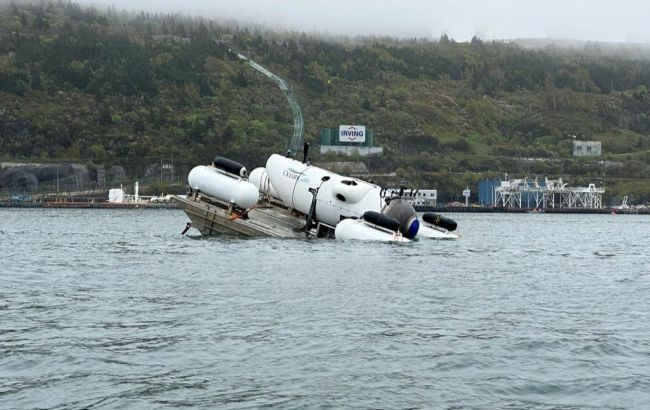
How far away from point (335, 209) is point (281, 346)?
98.7ft

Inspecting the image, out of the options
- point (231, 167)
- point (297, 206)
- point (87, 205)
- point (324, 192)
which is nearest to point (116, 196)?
point (87, 205)

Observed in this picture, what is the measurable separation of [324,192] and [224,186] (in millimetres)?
4926

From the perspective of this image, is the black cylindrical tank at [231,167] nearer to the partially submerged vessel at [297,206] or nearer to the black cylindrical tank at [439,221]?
the partially submerged vessel at [297,206]

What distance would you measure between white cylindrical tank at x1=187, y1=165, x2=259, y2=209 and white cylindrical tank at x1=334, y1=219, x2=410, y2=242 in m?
4.73

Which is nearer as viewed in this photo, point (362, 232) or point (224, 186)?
point (362, 232)

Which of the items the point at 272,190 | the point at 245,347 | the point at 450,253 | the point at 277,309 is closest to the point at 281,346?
the point at 245,347

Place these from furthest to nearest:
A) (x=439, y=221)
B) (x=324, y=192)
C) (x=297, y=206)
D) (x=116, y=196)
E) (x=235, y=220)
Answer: (x=116, y=196) < (x=439, y=221) < (x=297, y=206) < (x=235, y=220) < (x=324, y=192)

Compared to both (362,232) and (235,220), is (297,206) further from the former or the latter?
(362,232)

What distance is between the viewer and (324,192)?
2120 inches

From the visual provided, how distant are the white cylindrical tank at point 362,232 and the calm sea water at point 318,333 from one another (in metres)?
4.55

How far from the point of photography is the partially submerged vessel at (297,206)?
52.8 m

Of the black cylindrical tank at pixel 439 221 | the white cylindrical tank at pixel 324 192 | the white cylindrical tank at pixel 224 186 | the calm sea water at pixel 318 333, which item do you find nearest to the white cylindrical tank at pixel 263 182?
the white cylindrical tank at pixel 324 192

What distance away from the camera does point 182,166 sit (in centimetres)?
19425

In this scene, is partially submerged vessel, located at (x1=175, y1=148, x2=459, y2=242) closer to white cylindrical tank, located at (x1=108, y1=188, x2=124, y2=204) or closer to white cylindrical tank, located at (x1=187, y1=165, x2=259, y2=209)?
white cylindrical tank, located at (x1=187, y1=165, x2=259, y2=209)
